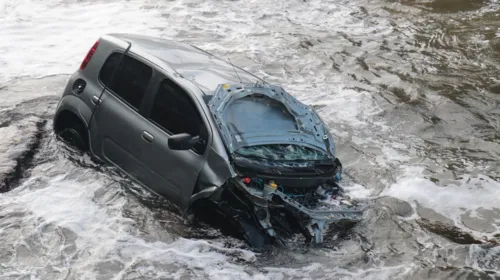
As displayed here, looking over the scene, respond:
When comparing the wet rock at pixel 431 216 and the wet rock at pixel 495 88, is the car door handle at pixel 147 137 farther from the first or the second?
the wet rock at pixel 495 88

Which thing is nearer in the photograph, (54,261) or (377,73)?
(54,261)

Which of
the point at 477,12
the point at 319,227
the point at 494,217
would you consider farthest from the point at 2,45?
the point at 477,12

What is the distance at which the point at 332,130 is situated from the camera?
10.1m

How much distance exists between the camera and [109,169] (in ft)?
25.4

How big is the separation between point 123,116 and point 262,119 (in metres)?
1.67

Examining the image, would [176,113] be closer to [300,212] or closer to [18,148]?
[300,212]

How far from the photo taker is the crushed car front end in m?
6.23

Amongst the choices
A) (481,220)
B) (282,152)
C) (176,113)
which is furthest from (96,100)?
(481,220)

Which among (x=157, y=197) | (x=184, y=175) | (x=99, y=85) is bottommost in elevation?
(x=157, y=197)

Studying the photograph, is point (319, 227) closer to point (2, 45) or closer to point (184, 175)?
point (184, 175)

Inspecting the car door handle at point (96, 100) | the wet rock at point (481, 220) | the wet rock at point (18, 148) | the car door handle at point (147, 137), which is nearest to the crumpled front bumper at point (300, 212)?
the car door handle at point (147, 137)

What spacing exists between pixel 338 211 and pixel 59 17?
1188 cm

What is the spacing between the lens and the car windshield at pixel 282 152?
641 centimetres

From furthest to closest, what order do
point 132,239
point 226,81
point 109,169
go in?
1. point 109,169
2. point 226,81
3. point 132,239
